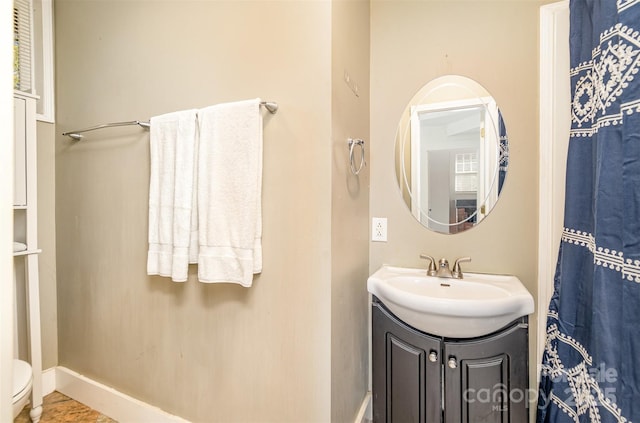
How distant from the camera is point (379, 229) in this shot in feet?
5.45

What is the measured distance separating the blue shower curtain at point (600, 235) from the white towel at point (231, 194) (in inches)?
46.6

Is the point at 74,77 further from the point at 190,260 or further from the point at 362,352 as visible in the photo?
the point at 362,352

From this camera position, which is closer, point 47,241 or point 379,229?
point 379,229

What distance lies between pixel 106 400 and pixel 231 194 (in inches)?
58.3

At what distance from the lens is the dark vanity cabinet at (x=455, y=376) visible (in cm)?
117

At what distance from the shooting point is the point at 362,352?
5.15 ft

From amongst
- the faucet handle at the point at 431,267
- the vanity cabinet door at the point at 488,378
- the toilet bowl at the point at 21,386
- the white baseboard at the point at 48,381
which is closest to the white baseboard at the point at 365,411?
the vanity cabinet door at the point at 488,378

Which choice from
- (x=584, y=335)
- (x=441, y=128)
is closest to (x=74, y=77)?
(x=441, y=128)

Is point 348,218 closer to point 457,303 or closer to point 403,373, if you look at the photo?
point 457,303

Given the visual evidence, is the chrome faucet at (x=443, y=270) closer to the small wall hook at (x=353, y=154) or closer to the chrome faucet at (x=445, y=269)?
the chrome faucet at (x=445, y=269)

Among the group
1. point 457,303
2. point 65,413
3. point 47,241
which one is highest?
point 47,241

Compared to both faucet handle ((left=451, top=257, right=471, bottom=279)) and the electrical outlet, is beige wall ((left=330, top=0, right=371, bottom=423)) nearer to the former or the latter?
the electrical outlet

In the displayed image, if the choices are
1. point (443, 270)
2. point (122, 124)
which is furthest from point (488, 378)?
point (122, 124)

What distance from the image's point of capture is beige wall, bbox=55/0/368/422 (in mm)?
1179
